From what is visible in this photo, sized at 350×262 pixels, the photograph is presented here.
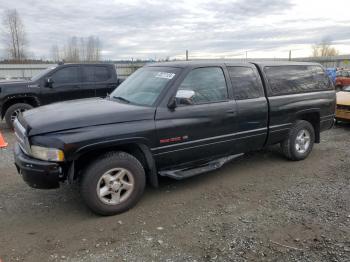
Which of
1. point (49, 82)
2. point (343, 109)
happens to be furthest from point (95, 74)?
point (343, 109)

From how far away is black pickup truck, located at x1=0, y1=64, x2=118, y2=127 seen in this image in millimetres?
8711

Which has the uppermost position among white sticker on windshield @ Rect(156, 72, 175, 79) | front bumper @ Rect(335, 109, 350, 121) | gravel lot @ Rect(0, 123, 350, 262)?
white sticker on windshield @ Rect(156, 72, 175, 79)

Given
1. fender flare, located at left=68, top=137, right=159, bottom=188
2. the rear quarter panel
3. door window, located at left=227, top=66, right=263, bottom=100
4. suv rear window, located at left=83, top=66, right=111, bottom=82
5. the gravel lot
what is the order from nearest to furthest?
1. the gravel lot
2. fender flare, located at left=68, top=137, right=159, bottom=188
3. door window, located at left=227, top=66, right=263, bottom=100
4. the rear quarter panel
5. suv rear window, located at left=83, top=66, right=111, bottom=82

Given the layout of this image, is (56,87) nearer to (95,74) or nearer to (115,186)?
(95,74)

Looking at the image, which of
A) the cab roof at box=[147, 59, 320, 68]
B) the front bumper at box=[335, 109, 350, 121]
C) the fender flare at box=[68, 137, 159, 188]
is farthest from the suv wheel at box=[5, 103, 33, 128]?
the front bumper at box=[335, 109, 350, 121]

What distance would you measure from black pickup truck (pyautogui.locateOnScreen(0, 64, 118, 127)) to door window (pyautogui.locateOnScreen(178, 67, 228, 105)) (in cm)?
591

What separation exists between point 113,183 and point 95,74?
22.1 feet

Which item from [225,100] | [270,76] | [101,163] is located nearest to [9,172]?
[101,163]

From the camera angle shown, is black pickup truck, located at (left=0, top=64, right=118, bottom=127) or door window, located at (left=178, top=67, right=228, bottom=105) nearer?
door window, located at (left=178, top=67, right=228, bottom=105)

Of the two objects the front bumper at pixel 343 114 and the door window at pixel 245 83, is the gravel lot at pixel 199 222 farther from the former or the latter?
the front bumper at pixel 343 114

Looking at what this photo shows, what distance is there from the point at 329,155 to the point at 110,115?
4644 millimetres

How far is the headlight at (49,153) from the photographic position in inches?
133

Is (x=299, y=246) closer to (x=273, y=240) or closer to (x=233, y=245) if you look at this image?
(x=273, y=240)

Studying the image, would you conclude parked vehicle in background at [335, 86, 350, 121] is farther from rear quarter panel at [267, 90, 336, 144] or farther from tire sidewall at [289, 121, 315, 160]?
tire sidewall at [289, 121, 315, 160]
